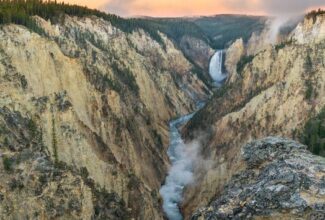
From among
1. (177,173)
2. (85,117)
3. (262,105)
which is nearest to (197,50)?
(262,105)

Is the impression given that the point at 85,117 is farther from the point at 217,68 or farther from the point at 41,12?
the point at 217,68

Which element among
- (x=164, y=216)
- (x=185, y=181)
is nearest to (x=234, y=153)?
(x=185, y=181)

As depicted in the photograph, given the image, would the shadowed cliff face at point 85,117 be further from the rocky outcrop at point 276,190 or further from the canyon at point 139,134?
the rocky outcrop at point 276,190

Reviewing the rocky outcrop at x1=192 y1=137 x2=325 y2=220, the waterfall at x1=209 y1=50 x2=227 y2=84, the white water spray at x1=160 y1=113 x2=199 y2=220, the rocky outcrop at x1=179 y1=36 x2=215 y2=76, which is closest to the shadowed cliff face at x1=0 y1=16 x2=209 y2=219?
the white water spray at x1=160 y1=113 x2=199 y2=220

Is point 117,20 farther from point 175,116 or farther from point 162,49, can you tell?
point 175,116

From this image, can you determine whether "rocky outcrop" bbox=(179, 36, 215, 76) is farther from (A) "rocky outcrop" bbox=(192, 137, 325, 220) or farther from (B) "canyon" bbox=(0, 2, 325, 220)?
(A) "rocky outcrop" bbox=(192, 137, 325, 220)
